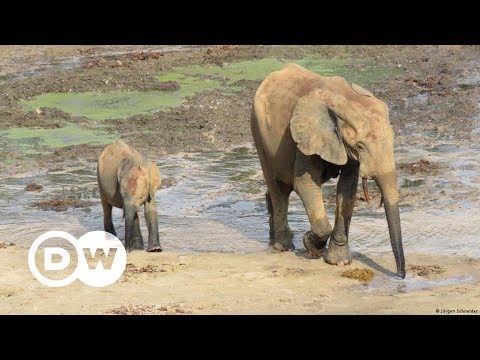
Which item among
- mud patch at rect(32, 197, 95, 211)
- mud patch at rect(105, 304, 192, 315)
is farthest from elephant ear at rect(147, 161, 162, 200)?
mud patch at rect(105, 304, 192, 315)

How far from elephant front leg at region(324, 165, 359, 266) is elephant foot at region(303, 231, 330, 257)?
0.17m

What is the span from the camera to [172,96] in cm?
2308

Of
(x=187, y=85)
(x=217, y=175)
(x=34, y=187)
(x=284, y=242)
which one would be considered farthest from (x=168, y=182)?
(x=187, y=85)

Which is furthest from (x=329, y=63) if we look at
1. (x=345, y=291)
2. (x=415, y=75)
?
(x=345, y=291)

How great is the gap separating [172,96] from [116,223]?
25.0ft

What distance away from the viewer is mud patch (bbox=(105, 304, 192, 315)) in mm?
10797

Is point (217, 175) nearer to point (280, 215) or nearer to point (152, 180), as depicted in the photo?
point (152, 180)

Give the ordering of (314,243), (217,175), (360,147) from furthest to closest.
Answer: (217,175), (314,243), (360,147)

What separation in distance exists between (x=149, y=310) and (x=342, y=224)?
286 cm

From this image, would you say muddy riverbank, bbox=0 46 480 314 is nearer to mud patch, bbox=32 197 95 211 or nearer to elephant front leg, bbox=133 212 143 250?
mud patch, bbox=32 197 95 211

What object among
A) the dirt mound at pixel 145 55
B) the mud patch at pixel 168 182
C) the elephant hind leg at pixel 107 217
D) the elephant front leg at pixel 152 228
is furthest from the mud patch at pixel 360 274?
the dirt mound at pixel 145 55

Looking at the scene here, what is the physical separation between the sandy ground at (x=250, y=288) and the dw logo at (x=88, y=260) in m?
0.12

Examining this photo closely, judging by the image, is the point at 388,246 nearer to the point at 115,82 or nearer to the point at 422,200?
the point at 422,200

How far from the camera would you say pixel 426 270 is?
1222 cm
